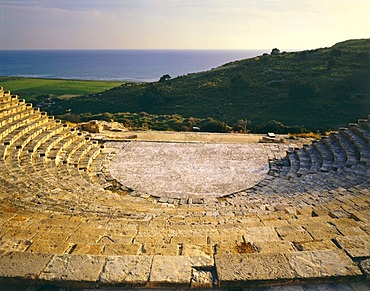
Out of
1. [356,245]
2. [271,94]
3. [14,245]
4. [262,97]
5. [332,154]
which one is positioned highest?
[356,245]

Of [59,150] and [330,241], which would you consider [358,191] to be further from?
[59,150]

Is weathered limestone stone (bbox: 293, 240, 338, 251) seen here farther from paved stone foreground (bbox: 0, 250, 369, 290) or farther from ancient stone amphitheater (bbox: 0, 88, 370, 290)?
paved stone foreground (bbox: 0, 250, 369, 290)

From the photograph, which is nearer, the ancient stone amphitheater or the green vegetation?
the ancient stone amphitheater

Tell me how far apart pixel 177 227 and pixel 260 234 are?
1467 millimetres

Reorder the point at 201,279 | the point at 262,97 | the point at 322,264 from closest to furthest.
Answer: the point at 201,279
the point at 322,264
the point at 262,97

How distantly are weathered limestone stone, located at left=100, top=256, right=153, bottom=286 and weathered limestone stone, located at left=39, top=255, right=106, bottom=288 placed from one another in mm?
99

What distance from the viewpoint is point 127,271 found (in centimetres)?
360

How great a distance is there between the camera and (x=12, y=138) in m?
10.7

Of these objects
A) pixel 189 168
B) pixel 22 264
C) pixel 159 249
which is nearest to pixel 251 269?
pixel 159 249

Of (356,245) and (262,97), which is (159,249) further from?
Result: (262,97)

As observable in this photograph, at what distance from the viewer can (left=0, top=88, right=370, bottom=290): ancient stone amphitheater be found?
359 centimetres

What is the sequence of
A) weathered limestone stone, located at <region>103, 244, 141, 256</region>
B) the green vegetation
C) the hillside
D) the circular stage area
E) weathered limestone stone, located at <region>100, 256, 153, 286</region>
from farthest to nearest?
the hillside → the green vegetation → the circular stage area → weathered limestone stone, located at <region>103, 244, 141, 256</region> → weathered limestone stone, located at <region>100, 256, 153, 286</region>

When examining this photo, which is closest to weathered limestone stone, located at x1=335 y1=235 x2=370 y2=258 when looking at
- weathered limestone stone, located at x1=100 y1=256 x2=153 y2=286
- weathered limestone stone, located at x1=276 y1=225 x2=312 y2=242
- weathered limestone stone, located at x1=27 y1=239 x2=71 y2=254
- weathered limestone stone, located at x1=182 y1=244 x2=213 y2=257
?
weathered limestone stone, located at x1=276 y1=225 x2=312 y2=242

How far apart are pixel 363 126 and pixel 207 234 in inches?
405
